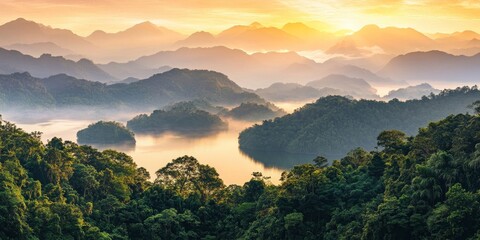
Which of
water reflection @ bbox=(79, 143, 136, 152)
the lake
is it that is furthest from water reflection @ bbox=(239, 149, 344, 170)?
water reflection @ bbox=(79, 143, 136, 152)

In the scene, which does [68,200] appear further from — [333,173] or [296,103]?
[296,103]

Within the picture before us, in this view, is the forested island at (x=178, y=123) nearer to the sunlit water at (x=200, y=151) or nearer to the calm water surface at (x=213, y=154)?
the sunlit water at (x=200, y=151)

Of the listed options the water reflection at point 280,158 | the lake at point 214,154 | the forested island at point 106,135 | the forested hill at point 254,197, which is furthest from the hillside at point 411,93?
the forested hill at point 254,197

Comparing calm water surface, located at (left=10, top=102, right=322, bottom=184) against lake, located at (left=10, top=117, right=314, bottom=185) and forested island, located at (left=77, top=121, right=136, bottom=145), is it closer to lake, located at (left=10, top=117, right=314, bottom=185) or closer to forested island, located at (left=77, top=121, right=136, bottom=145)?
lake, located at (left=10, top=117, right=314, bottom=185)

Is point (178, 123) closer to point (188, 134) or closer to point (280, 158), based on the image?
point (188, 134)

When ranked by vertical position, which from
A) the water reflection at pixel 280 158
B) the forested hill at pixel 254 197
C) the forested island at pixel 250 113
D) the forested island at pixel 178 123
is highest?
Answer: the forested island at pixel 250 113

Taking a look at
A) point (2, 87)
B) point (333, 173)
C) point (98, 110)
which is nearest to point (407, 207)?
point (333, 173)

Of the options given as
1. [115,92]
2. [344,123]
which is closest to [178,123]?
[344,123]
